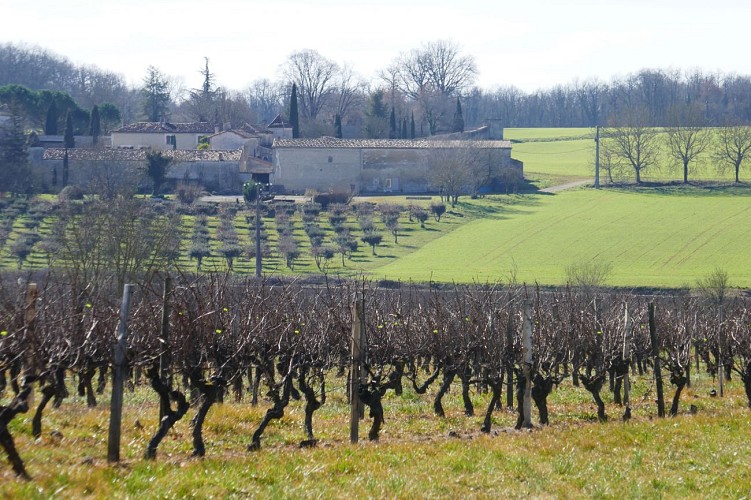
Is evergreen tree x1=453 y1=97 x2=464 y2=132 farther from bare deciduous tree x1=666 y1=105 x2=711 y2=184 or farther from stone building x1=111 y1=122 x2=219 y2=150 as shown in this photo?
stone building x1=111 y1=122 x2=219 y2=150

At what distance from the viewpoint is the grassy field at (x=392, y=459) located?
811 centimetres

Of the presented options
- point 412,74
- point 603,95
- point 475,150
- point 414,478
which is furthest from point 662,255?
point 603,95

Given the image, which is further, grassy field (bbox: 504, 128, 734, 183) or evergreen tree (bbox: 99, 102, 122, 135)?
evergreen tree (bbox: 99, 102, 122, 135)

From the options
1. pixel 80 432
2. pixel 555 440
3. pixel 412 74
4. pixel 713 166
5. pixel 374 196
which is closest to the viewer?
pixel 80 432

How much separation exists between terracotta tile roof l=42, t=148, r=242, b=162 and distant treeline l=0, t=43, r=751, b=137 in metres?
19.4

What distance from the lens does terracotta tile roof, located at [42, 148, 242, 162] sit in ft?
224

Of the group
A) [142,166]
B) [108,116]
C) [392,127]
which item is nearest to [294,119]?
[392,127]

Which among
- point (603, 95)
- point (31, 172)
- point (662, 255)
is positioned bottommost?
point (662, 255)

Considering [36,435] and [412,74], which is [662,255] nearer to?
[36,435]

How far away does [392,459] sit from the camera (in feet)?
32.1

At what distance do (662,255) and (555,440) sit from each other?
4174cm

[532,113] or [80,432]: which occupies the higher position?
[532,113]

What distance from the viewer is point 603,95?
429 feet

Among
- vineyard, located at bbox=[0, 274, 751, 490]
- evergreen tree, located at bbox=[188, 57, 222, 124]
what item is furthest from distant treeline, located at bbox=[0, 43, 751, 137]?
vineyard, located at bbox=[0, 274, 751, 490]
